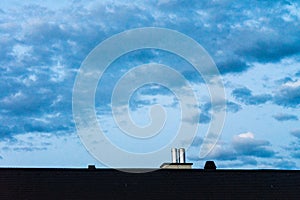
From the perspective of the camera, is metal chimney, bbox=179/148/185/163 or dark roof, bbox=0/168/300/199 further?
metal chimney, bbox=179/148/185/163

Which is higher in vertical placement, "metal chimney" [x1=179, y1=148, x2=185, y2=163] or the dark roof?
"metal chimney" [x1=179, y1=148, x2=185, y2=163]

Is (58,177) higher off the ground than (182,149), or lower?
lower

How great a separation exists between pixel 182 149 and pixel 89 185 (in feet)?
44.3

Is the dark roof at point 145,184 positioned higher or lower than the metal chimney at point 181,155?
lower

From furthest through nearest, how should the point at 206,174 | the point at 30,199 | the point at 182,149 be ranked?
the point at 182,149, the point at 206,174, the point at 30,199

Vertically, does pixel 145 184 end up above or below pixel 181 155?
below

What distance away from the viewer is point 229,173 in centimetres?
4559

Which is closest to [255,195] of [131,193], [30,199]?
[131,193]

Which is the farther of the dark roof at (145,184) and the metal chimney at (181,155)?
the metal chimney at (181,155)

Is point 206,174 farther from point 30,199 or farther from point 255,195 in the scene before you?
point 30,199

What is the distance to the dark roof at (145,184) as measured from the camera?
138 feet

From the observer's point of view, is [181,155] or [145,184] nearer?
→ [145,184]

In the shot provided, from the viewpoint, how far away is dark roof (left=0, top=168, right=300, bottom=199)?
42.1 metres

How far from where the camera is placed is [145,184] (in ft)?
143
